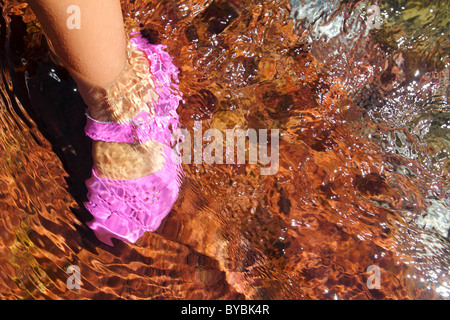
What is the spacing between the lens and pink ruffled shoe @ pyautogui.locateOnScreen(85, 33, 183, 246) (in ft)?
4.70

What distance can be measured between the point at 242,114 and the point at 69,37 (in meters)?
0.73

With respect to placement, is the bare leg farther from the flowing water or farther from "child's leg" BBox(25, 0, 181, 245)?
the flowing water

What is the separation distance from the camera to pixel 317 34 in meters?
1.73

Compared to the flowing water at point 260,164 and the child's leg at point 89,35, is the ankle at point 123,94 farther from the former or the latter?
the flowing water at point 260,164

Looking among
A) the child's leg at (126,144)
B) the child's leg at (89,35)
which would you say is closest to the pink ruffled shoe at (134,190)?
the child's leg at (126,144)

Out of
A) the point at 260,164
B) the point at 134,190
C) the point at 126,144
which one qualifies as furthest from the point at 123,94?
the point at 260,164

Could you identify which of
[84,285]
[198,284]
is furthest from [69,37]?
[198,284]

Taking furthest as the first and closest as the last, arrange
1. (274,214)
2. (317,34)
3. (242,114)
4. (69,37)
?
(317,34), (242,114), (274,214), (69,37)

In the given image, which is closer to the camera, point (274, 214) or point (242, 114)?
point (274, 214)

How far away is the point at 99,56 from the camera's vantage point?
4.25 ft

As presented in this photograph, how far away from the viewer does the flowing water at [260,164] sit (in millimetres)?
1311

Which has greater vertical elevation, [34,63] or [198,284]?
[34,63]
